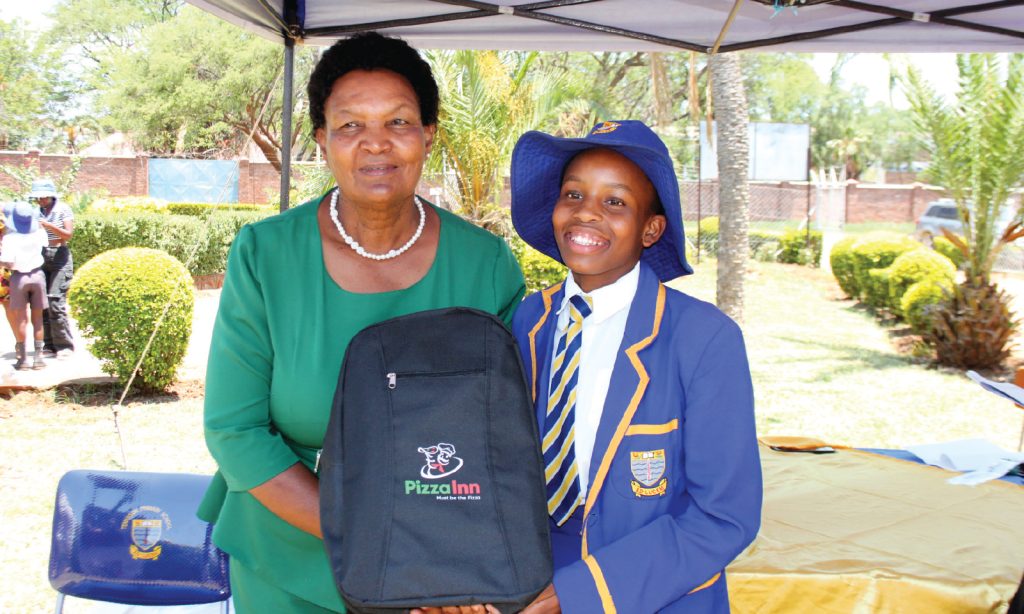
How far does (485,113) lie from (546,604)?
913cm

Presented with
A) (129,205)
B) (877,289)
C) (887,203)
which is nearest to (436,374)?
(877,289)

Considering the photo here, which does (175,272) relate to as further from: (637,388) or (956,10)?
(637,388)

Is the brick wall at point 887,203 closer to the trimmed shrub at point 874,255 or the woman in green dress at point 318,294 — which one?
the trimmed shrub at point 874,255

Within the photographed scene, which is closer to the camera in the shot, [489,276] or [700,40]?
[489,276]

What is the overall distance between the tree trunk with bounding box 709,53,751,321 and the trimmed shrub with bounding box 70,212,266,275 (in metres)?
10.0

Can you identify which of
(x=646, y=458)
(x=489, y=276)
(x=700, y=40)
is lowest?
(x=646, y=458)

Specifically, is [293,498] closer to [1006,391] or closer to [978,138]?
[1006,391]

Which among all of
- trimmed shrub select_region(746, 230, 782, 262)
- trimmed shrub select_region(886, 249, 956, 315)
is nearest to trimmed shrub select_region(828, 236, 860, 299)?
trimmed shrub select_region(886, 249, 956, 315)

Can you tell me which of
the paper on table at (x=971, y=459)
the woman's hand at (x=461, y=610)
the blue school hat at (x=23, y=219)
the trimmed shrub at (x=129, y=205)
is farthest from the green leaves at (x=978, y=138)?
the trimmed shrub at (x=129, y=205)

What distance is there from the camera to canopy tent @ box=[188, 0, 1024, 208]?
3488 millimetres

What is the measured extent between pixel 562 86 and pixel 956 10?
7.77 m

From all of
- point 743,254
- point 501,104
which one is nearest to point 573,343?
point 501,104

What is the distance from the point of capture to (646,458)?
1675mm

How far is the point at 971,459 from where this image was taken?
358cm
